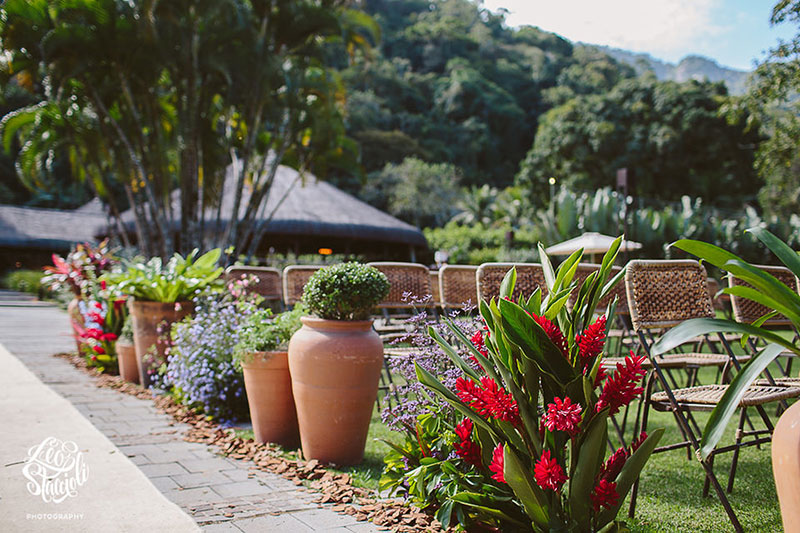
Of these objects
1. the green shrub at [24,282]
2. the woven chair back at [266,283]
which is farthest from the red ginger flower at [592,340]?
the green shrub at [24,282]

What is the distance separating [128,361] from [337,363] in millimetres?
3691

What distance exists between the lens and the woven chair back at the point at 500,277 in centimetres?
321

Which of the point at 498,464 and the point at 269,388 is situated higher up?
the point at 498,464

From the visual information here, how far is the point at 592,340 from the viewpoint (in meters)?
1.87

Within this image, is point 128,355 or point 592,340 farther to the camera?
point 128,355

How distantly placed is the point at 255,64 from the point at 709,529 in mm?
10725

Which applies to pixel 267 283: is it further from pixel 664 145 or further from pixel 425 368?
pixel 664 145

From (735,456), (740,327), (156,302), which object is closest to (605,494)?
(740,327)

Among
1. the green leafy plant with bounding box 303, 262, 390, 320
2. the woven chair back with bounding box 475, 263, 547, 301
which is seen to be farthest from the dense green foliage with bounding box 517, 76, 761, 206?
the green leafy plant with bounding box 303, 262, 390, 320

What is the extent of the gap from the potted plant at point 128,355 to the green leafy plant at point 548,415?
465 cm

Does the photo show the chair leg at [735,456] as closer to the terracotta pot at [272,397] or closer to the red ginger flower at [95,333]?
the terracotta pot at [272,397]

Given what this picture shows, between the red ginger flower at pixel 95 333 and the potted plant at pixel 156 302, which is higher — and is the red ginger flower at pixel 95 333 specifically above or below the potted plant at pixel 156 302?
below

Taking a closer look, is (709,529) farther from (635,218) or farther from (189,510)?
(635,218)

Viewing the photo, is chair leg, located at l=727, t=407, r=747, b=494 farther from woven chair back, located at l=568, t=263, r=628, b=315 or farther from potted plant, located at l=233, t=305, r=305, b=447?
potted plant, located at l=233, t=305, r=305, b=447
